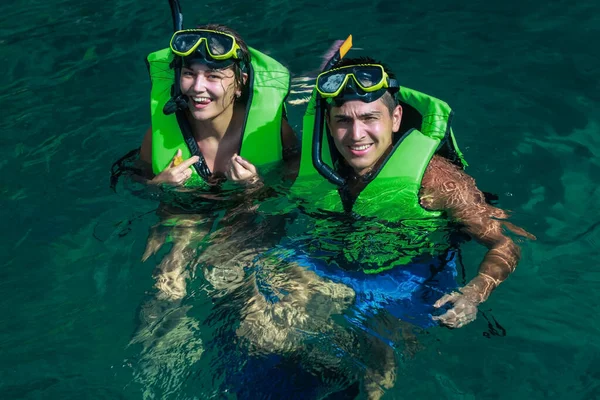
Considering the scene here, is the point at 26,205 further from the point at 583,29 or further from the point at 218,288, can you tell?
the point at 583,29

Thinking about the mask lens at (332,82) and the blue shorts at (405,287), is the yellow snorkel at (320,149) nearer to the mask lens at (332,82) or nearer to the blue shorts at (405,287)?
the mask lens at (332,82)

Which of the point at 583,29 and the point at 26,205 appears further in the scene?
the point at 583,29

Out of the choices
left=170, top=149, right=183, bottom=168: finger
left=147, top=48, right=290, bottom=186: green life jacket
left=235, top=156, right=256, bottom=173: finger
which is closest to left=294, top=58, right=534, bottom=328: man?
left=235, top=156, right=256, bottom=173: finger

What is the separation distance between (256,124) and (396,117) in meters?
1.11

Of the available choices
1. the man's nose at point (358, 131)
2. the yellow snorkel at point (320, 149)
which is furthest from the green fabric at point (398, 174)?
the man's nose at point (358, 131)

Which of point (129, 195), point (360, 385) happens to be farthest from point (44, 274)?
point (360, 385)

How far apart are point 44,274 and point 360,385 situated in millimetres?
2524

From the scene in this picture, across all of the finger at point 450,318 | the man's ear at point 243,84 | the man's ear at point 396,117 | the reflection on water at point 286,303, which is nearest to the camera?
the finger at point 450,318

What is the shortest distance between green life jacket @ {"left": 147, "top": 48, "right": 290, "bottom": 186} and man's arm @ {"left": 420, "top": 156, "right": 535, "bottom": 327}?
1254 mm

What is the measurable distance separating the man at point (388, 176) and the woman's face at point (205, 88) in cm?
64

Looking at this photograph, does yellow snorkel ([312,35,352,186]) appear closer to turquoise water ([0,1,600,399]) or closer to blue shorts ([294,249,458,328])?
blue shorts ([294,249,458,328])

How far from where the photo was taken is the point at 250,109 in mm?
5258

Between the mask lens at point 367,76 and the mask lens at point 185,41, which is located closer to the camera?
the mask lens at point 367,76

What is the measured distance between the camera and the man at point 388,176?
4203 mm
